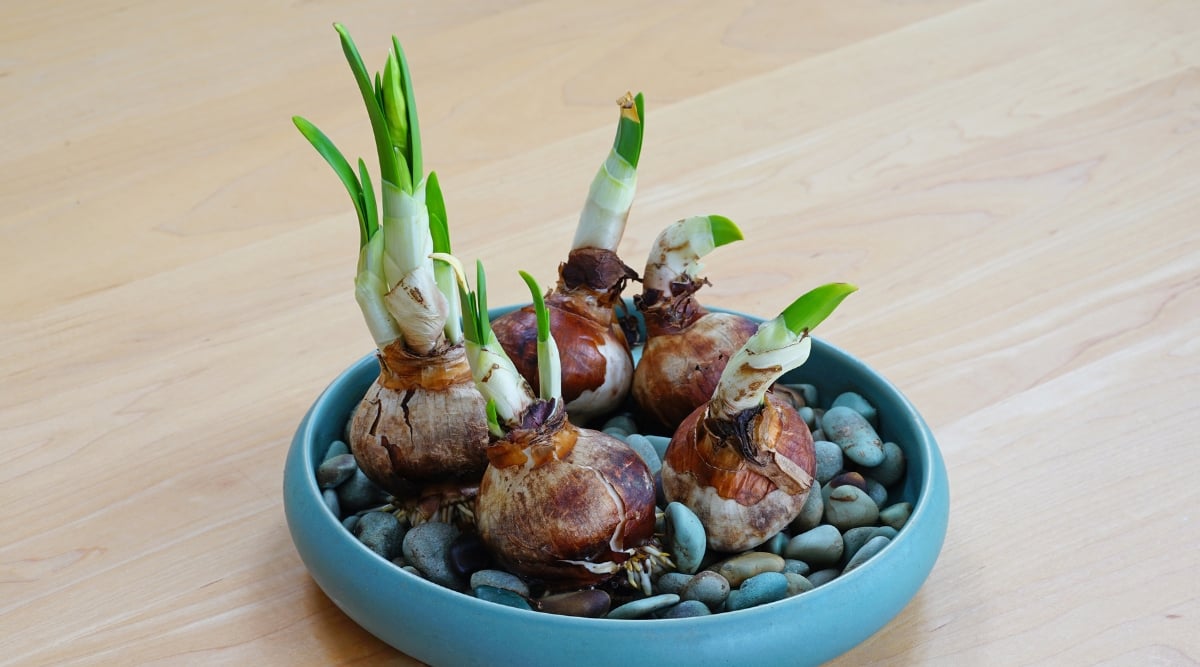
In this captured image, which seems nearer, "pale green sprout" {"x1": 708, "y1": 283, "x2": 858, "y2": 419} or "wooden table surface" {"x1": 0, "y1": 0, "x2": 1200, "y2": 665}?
"pale green sprout" {"x1": 708, "y1": 283, "x2": 858, "y2": 419}

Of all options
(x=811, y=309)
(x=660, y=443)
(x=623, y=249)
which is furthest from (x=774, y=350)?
(x=623, y=249)

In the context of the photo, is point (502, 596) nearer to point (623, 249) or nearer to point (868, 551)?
point (868, 551)

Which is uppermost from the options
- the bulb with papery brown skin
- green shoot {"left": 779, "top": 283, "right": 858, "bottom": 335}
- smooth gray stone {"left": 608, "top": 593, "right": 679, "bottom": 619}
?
green shoot {"left": 779, "top": 283, "right": 858, "bottom": 335}

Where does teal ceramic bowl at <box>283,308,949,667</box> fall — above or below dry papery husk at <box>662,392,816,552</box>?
below

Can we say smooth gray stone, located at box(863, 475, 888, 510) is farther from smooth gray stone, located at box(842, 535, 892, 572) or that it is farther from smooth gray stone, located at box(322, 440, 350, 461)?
smooth gray stone, located at box(322, 440, 350, 461)

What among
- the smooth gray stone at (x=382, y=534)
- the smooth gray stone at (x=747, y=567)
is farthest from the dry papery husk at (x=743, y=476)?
the smooth gray stone at (x=382, y=534)

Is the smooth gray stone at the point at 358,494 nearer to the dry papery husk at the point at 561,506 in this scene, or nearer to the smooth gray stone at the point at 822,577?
the dry papery husk at the point at 561,506

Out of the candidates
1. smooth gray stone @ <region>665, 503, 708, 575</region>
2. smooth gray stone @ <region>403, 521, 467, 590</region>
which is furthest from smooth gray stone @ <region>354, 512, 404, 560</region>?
smooth gray stone @ <region>665, 503, 708, 575</region>
